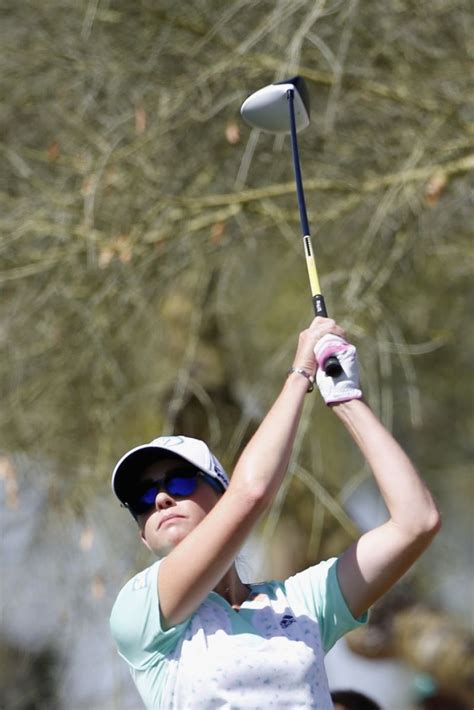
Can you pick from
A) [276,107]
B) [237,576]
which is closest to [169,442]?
[237,576]

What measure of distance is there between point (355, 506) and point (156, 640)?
12.8ft

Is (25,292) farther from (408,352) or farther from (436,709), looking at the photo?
(436,709)

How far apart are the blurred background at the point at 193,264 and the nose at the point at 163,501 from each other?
2.84 meters

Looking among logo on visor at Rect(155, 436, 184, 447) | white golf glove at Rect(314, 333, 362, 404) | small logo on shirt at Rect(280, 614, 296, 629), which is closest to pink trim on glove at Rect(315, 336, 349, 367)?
white golf glove at Rect(314, 333, 362, 404)

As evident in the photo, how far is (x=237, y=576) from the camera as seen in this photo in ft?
6.89

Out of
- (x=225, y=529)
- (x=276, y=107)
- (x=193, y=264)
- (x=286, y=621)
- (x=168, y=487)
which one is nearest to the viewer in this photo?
(x=225, y=529)

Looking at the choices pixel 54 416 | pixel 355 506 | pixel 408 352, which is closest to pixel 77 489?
pixel 54 416

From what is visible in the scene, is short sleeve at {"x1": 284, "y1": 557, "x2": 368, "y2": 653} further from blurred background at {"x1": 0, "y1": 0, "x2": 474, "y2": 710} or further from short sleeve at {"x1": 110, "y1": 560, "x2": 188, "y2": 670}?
blurred background at {"x1": 0, "y1": 0, "x2": 474, "y2": 710}

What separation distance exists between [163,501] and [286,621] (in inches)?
11.0

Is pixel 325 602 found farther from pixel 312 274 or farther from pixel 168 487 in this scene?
pixel 312 274

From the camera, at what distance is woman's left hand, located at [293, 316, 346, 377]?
2027 mm

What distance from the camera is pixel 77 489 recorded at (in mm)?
5688

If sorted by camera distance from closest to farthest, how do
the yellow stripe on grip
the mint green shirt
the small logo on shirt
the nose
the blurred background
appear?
the mint green shirt → the small logo on shirt → the nose → the yellow stripe on grip → the blurred background

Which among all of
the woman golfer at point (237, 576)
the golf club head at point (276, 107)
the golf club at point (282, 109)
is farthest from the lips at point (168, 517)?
the golf club head at point (276, 107)
